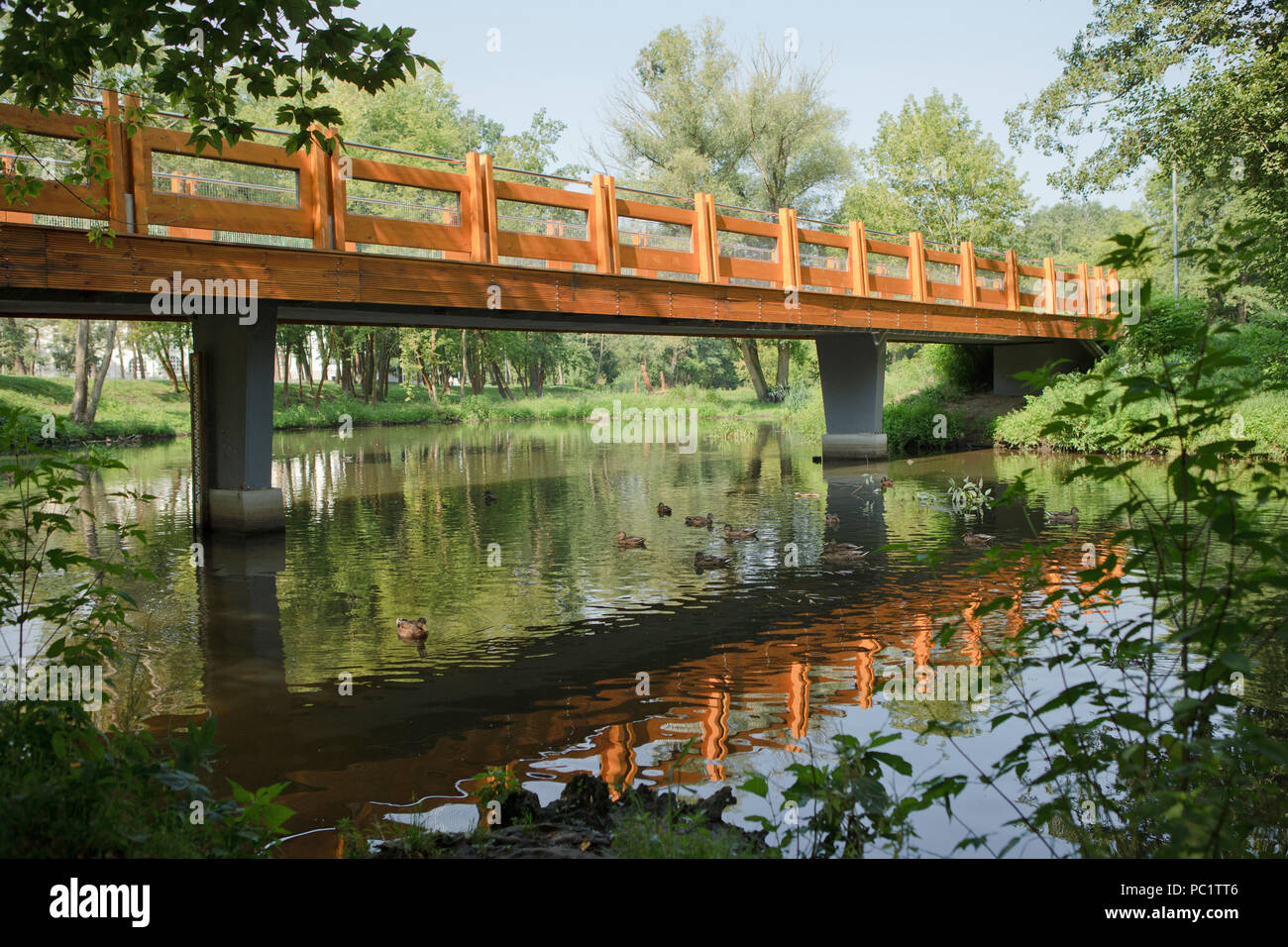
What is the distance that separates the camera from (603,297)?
16.0 metres

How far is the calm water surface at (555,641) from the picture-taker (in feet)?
19.5

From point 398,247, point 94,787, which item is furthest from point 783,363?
point 94,787

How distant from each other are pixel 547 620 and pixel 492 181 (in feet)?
24.1

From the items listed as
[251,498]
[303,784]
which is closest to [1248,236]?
[303,784]

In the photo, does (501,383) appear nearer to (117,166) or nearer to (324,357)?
(324,357)

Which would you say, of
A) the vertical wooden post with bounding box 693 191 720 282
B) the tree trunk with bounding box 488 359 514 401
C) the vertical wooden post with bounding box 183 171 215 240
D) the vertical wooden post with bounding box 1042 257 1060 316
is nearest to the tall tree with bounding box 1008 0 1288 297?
the vertical wooden post with bounding box 1042 257 1060 316

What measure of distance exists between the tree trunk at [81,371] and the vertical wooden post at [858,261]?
2814 cm

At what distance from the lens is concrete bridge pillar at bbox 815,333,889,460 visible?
24.8 m

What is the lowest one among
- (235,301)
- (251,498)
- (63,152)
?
(251,498)

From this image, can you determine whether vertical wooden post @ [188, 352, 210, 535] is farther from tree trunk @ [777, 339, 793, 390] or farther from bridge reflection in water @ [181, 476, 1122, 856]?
tree trunk @ [777, 339, 793, 390]

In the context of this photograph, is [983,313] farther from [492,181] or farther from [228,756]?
[228,756]

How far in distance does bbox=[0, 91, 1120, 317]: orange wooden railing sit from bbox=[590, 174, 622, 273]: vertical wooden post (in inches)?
0.7

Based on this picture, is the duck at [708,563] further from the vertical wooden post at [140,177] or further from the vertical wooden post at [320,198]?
the vertical wooden post at [140,177]

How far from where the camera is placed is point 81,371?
37.0m
